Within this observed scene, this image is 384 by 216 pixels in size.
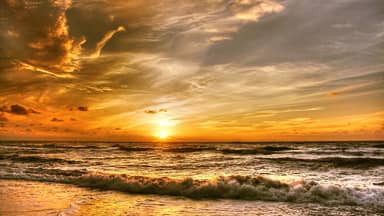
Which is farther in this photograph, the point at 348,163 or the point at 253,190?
the point at 348,163

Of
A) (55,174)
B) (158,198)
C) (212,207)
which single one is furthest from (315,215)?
(55,174)

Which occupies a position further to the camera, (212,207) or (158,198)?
(158,198)

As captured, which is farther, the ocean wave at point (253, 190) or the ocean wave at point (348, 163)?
the ocean wave at point (348, 163)

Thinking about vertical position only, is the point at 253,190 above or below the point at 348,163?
above

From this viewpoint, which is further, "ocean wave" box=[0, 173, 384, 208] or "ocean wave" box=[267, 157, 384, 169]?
"ocean wave" box=[267, 157, 384, 169]

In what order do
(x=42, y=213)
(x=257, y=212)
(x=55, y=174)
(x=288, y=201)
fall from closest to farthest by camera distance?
(x=42, y=213) → (x=257, y=212) → (x=288, y=201) → (x=55, y=174)

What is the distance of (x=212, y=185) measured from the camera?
1448 centimetres

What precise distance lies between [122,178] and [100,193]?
8.86 ft

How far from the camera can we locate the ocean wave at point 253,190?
1280cm

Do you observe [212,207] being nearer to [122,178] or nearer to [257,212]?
[257,212]

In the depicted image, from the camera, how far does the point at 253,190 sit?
13977 millimetres

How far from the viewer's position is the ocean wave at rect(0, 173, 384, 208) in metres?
12.8

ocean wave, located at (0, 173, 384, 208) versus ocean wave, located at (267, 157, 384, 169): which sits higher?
ocean wave, located at (0, 173, 384, 208)

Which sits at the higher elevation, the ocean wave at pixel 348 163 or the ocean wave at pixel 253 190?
the ocean wave at pixel 253 190
